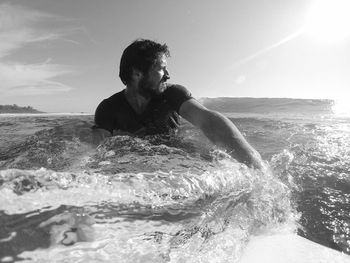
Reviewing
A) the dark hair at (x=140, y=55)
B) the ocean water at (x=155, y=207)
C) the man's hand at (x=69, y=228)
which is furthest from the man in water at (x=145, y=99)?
the man's hand at (x=69, y=228)

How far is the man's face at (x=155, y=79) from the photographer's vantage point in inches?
105

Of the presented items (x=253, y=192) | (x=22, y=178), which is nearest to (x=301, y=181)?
(x=253, y=192)

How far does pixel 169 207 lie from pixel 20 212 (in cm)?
45

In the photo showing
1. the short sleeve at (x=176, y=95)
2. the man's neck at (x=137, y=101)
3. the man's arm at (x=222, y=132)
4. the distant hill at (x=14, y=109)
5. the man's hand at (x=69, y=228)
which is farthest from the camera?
the distant hill at (x=14, y=109)

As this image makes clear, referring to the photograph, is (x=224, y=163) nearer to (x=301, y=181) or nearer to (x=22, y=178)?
(x=301, y=181)

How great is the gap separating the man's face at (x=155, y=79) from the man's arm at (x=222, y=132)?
256 millimetres

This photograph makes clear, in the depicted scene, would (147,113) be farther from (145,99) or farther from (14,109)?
(14,109)

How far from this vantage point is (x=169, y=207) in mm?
1076

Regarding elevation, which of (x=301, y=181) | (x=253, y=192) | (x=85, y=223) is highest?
(x=85, y=223)

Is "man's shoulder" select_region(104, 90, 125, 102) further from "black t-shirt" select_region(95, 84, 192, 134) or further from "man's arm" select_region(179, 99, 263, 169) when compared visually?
"man's arm" select_region(179, 99, 263, 169)

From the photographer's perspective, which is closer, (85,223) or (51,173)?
(85,223)

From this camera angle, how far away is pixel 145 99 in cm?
276

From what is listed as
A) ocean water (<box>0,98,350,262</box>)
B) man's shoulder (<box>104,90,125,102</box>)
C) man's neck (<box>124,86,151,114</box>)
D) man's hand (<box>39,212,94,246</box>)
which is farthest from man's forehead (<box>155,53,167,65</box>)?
man's hand (<box>39,212,94,246</box>)

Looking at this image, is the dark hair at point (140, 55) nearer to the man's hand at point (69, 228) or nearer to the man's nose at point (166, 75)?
the man's nose at point (166, 75)
